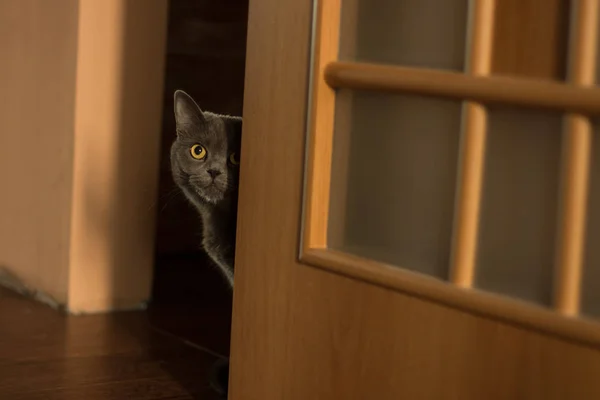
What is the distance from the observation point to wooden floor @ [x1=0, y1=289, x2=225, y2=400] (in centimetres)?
154

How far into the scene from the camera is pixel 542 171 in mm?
979

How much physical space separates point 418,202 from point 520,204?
0.14m

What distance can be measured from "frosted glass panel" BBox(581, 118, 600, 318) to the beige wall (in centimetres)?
127

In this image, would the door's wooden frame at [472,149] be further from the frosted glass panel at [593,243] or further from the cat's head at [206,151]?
the cat's head at [206,151]

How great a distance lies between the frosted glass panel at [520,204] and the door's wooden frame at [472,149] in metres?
0.01

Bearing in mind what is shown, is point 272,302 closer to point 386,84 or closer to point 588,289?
point 386,84

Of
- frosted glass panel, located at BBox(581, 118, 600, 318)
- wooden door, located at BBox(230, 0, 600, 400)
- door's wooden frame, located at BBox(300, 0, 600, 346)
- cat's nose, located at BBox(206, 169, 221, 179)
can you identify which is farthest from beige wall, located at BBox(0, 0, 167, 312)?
frosted glass panel, located at BBox(581, 118, 600, 318)

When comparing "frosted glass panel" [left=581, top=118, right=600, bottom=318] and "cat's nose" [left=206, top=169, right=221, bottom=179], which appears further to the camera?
"cat's nose" [left=206, top=169, right=221, bottom=179]

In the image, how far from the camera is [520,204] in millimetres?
1005

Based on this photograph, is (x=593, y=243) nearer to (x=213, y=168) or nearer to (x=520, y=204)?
(x=520, y=204)

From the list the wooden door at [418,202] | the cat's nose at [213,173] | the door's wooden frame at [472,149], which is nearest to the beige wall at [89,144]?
the cat's nose at [213,173]

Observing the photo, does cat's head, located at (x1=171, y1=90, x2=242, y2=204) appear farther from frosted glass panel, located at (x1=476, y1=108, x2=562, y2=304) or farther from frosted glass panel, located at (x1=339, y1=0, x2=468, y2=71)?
frosted glass panel, located at (x1=476, y1=108, x2=562, y2=304)

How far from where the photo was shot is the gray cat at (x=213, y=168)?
5.57ft

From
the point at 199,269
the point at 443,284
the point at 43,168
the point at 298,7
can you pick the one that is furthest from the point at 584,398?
the point at 199,269
